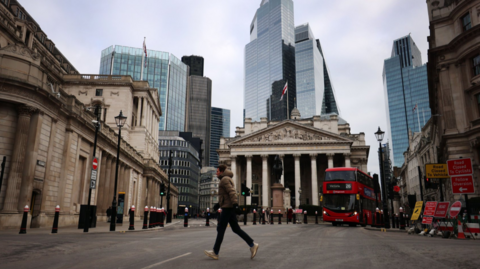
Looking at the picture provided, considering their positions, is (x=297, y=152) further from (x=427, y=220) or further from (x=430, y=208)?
(x=427, y=220)

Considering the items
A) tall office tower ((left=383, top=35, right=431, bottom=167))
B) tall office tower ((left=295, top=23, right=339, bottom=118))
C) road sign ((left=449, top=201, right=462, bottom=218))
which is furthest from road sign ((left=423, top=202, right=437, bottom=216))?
tall office tower ((left=383, top=35, right=431, bottom=167))

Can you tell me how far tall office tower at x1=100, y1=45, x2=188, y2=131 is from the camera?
13810 cm

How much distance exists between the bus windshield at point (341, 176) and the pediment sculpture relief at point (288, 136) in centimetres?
3680

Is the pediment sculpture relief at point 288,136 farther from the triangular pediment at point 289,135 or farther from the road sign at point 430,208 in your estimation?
the road sign at point 430,208

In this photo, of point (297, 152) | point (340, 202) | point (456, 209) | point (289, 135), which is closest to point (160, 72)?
point (289, 135)

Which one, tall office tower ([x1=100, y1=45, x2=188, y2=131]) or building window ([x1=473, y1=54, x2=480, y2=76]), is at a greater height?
tall office tower ([x1=100, y1=45, x2=188, y2=131])

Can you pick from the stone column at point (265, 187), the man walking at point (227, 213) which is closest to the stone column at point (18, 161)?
the man walking at point (227, 213)

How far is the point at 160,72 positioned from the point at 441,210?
461ft

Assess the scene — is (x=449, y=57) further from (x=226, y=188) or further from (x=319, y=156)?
(x=319, y=156)

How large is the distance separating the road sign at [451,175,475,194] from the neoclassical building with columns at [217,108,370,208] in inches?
1857

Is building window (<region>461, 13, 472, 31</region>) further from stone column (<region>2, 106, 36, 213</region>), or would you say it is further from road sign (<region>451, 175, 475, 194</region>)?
stone column (<region>2, 106, 36, 213</region>)

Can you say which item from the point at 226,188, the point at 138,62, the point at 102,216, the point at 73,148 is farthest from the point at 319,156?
the point at 138,62

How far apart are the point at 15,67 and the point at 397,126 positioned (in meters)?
181

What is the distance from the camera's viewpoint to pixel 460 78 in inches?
1125
